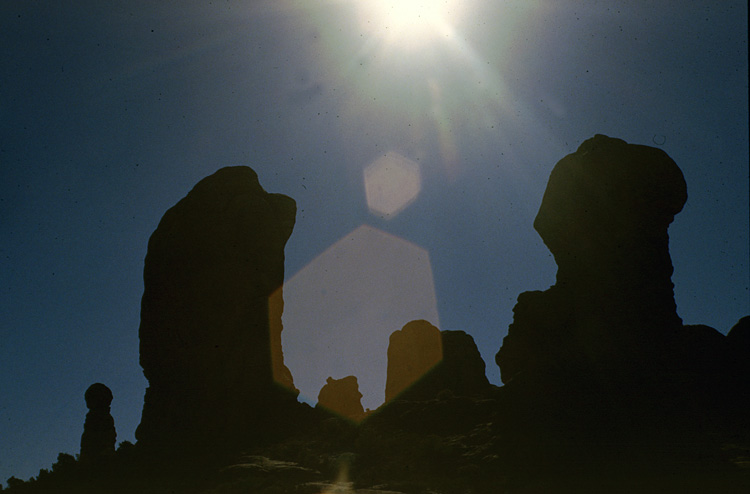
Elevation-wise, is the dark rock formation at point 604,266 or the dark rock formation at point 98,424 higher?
the dark rock formation at point 604,266

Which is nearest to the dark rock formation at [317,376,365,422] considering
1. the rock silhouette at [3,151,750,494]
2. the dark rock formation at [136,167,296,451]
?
the dark rock formation at [136,167,296,451]

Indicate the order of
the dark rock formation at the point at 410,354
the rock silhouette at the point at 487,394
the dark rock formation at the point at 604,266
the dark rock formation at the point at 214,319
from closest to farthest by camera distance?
the rock silhouette at the point at 487,394 < the dark rock formation at the point at 604,266 < the dark rock formation at the point at 214,319 < the dark rock formation at the point at 410,354

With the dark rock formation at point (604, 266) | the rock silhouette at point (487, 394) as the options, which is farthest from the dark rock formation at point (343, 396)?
the dark rock formation at point (604, 266)

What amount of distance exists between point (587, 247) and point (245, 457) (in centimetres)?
2843

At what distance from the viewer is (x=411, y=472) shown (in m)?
29.4

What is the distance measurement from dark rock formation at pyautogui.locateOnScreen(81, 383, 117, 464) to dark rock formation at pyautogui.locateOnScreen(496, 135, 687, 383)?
100 ft

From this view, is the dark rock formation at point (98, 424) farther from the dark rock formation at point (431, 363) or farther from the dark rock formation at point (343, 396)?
the dark rock formation at point (431, 363)

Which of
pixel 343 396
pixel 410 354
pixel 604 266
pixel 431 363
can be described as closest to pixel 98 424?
pixel 343 396

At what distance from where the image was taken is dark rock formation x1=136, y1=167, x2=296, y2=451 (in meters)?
40.8

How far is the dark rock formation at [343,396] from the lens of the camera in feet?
212

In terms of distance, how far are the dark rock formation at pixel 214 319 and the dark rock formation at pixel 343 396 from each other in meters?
19.4

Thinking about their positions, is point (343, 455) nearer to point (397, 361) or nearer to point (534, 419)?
point (534, 419)

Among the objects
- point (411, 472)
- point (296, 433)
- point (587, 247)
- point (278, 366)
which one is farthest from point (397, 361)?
point (411, 472)

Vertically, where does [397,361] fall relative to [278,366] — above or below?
above
